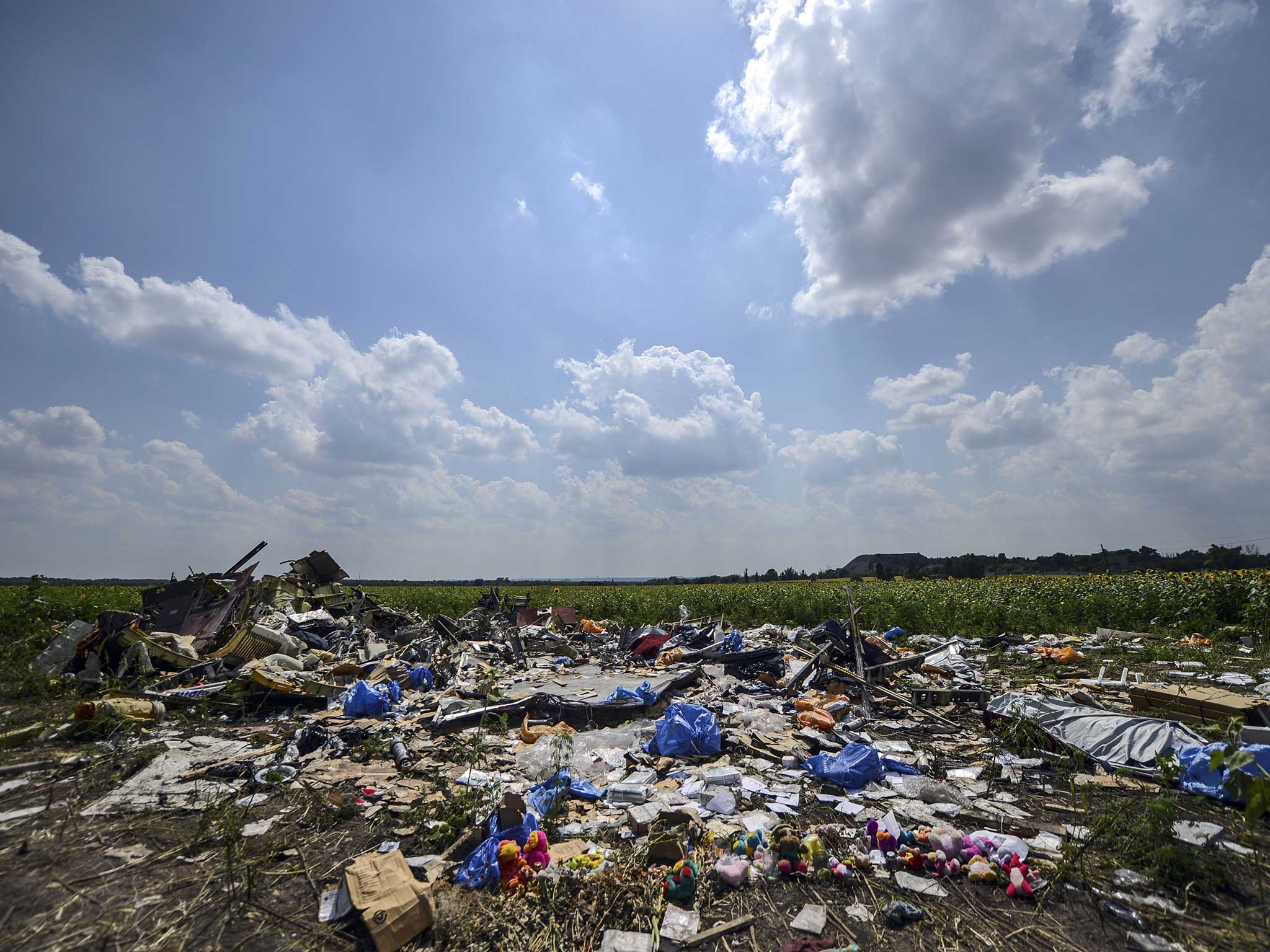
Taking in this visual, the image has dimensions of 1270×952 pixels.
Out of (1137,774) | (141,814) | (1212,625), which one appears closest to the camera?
(141,814)

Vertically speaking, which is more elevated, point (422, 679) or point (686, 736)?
point (686, 736)

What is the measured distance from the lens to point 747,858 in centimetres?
366

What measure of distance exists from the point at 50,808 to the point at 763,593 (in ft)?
62.1

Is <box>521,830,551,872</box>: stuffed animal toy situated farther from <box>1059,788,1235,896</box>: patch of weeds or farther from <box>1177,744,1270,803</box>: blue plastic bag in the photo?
<box>1177,744,1270,803</box>: blue plastic bag

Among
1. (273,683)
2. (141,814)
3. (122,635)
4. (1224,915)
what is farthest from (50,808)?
(1224,915)

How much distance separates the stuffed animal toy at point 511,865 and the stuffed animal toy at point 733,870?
123cm

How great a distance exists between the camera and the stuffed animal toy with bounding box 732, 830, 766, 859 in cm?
370

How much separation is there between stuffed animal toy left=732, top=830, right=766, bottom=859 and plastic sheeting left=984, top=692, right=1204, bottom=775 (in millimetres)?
3524

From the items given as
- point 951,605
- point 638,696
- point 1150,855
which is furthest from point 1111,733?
point 951,605

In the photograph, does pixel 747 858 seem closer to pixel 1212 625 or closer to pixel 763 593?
pixel 1212 625

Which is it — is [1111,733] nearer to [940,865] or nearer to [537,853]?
[940,865]

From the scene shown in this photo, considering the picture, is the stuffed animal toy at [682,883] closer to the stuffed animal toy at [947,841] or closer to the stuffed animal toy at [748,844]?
the stuffed animal toy at [748,844]

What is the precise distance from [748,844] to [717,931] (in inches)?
32.8

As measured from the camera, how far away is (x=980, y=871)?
338 cm
